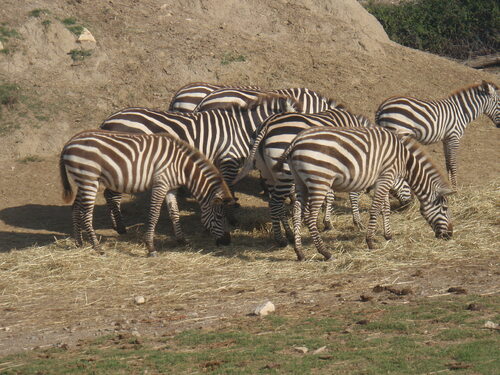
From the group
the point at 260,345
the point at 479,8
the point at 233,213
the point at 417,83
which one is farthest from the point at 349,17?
the point at 260,345

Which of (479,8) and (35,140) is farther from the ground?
(479,8)

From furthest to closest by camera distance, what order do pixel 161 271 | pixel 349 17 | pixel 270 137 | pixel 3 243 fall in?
pixel 349 17
pixel 3 243
pixel 270 137
pixel 161 271

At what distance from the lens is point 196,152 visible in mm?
11820

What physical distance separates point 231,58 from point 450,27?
30.4 feet

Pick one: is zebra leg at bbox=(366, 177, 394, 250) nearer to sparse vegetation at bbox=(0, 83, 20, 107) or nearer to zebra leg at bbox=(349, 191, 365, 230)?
zebra leg at bbox=(349, 191, 365, 230)

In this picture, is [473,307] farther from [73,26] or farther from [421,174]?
[73,26]

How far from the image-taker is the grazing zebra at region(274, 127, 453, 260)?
34.7 ft

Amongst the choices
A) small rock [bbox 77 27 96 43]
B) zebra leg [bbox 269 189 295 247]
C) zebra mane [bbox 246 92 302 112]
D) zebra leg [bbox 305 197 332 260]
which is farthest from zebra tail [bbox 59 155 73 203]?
small rock [bbox 77 27 96 43]

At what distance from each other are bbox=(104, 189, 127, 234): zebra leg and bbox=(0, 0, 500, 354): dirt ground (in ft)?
1.93

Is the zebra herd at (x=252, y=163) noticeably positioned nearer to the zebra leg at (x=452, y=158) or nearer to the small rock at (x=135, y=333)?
the zebra leg at (x=452, y=158)

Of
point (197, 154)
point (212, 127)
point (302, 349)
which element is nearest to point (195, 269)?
point (197, 154)

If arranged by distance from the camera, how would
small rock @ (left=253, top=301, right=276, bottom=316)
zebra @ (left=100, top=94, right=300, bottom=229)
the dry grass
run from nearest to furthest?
1. small rock @ (left=253, top=301, right=276, bottom=316)
2. the dry grass
3. zebra @ (left=100, top=94, right=300, bottom=229)

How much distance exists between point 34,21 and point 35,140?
3.80m

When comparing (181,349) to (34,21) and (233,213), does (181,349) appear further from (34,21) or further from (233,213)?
(34,21)
